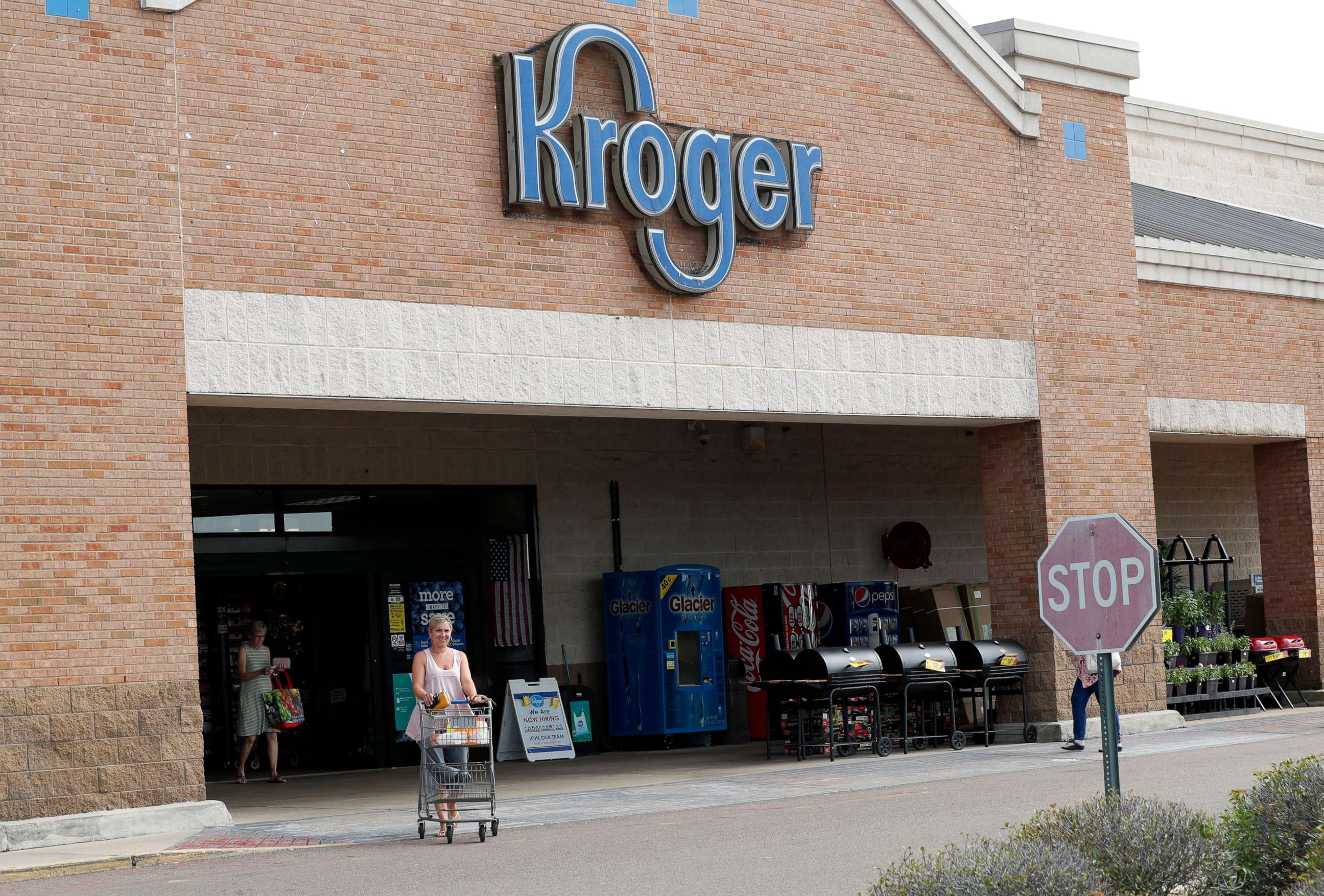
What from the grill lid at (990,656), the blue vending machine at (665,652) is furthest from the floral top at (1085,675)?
the blue vending machine at (665,652)

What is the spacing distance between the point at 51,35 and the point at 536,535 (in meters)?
9.33

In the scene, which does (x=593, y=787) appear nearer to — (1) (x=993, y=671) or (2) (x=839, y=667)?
(2) (x=839, y=667)

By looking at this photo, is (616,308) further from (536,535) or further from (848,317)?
(536,535)

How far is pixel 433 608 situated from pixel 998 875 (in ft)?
46.8

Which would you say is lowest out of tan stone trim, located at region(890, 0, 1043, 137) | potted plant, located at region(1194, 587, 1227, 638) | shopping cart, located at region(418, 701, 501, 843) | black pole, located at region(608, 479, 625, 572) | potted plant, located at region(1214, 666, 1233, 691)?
potted plant, located at region(1214, 666, 1233, 691)

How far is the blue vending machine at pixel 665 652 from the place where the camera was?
20125mm

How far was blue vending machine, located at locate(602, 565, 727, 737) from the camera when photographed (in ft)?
66.0

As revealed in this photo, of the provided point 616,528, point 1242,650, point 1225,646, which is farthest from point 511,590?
point 1242,650

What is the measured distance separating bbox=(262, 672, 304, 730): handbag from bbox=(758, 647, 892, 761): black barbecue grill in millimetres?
5447

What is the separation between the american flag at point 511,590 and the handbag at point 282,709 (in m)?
3.09

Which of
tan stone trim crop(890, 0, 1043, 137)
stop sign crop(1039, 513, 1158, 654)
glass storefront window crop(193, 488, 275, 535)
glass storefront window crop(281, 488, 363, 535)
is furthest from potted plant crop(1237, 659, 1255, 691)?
stop sign crop(1039, 513, 1158, 654)

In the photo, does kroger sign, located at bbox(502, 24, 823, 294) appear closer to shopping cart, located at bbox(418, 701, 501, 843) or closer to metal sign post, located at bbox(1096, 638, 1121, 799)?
shopping cart, located at bbox(418, 701, 501, 843)

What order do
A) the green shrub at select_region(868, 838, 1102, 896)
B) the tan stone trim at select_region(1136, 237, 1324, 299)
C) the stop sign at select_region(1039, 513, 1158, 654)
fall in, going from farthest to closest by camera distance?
the tan stone trim at select_region(1136, 237, 1324, 299)
the stop sign at select_region(1039, 513, 1158, 654)
the green shrub at select_region(868, 838, 1102, 896)

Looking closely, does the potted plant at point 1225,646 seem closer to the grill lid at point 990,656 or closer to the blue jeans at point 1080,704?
the grill lid at point 990,656
